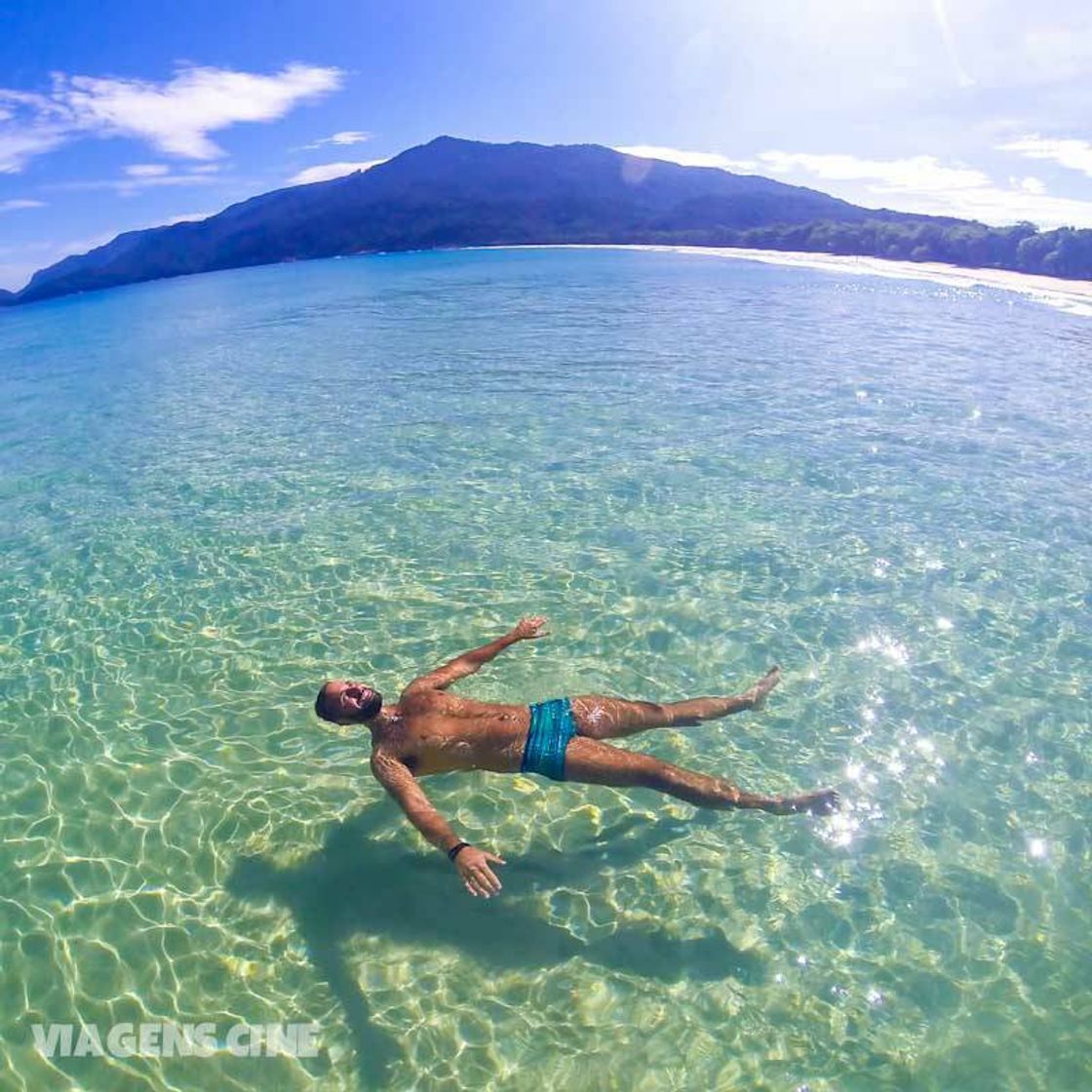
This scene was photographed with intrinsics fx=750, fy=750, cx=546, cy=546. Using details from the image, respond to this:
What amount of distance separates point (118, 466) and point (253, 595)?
23.4ft

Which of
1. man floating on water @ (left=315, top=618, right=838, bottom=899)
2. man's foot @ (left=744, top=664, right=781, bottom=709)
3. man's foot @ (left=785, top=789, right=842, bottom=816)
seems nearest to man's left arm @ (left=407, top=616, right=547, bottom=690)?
man floating on water @ (left=315, top=618, right=838, bottom=899)

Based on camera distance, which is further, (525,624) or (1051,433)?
(1051,433)

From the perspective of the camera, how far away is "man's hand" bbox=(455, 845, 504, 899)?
160 inches

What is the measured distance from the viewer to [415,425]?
14.9 metres

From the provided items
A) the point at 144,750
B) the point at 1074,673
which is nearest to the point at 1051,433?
the point at 1074,673

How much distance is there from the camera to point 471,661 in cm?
613

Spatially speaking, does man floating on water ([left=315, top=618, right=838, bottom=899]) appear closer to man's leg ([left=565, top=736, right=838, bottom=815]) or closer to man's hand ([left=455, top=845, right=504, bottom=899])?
man's leg ([left=565, top=736, right=838, bottom=815])

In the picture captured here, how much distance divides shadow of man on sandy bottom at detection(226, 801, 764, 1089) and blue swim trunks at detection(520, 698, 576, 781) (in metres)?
0.69

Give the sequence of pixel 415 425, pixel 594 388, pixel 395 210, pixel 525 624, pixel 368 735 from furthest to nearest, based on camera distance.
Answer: pixel 395 210
pixel 594 388
pixel 415 425
pixel 368 735
pixel 525 624

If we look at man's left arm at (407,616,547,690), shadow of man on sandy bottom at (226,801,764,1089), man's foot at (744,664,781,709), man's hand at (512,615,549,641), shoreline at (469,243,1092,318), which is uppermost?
shoreline at (469,243,1092,318)

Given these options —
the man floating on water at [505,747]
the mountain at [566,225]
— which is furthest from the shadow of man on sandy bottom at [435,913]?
the mountain at [566,225]

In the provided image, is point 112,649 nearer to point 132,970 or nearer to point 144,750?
point 144,750

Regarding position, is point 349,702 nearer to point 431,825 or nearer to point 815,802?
point 431,825

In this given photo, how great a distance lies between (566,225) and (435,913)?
117 m
